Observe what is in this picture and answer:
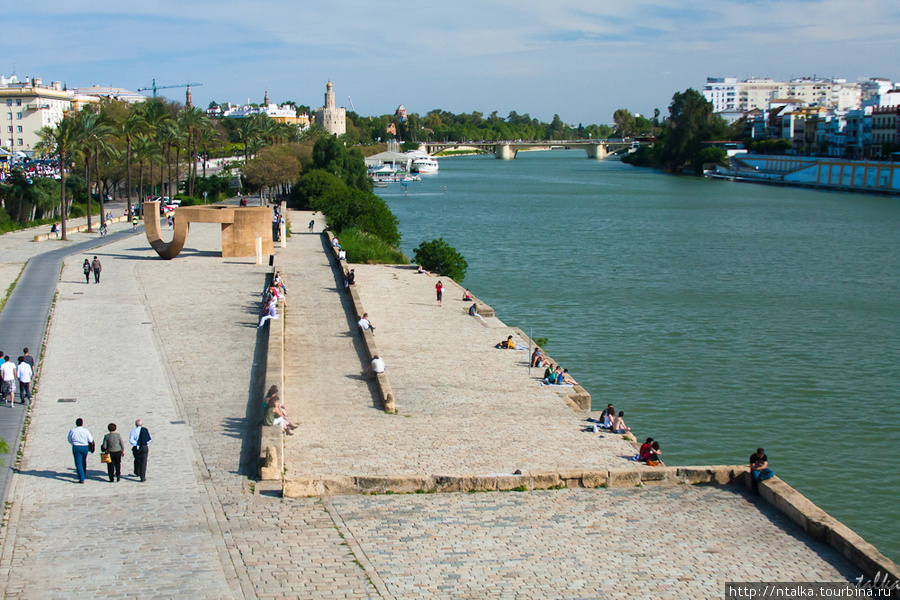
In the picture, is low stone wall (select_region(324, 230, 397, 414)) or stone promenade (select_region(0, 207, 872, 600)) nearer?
stone promenade (select_region(0, 207, 872, 600))

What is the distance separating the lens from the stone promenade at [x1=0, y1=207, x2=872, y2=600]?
10.1 m

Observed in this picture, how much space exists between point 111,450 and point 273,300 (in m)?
11.5

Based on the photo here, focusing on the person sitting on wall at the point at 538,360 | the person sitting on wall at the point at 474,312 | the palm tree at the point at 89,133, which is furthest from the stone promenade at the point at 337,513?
the palm tree at the point at 89,133

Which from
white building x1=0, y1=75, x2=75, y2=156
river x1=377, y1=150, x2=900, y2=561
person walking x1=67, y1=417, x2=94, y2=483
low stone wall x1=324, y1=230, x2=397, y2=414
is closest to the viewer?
person walking x1=67, y1=417, x2=94, y2=483

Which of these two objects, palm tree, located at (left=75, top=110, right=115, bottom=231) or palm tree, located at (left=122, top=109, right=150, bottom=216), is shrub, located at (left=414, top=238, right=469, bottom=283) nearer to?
palm tree, located at (left=75, top=110, right=115, bottom=231)

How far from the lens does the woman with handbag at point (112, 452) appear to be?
40.8 feet

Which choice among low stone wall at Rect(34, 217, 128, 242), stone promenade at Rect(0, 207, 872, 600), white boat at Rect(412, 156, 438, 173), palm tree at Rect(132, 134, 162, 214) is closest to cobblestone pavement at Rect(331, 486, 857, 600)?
stone promenade at Rect(0, 207, 872, 600)

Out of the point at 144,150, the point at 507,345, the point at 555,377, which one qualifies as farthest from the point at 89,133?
the point at 555,377

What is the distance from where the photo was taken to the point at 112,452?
12.5 meters

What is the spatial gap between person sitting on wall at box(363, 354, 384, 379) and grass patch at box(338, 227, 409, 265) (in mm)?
20318

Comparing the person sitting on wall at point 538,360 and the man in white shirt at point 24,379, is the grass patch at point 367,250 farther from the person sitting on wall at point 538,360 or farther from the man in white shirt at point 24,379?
the man in white shirt at point 24,379

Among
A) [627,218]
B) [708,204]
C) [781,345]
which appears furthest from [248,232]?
[708,204]

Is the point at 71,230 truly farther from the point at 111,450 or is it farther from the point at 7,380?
the point at 111,450

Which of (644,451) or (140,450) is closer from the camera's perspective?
(140,450)
